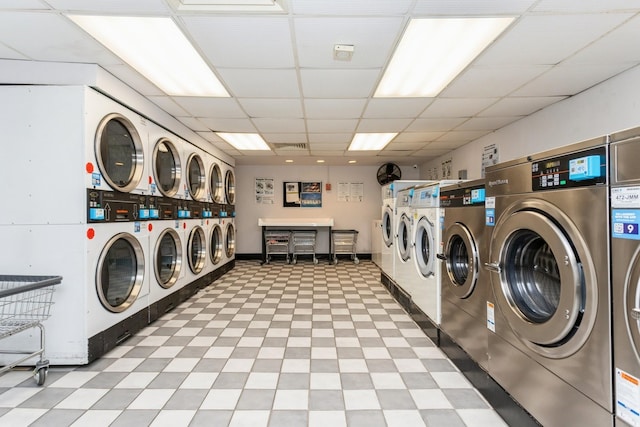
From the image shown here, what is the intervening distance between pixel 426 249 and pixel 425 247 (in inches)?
1.0

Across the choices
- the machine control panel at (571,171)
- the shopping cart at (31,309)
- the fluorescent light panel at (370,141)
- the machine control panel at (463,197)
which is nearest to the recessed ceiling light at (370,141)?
the fluorescent light panel at (370,141)

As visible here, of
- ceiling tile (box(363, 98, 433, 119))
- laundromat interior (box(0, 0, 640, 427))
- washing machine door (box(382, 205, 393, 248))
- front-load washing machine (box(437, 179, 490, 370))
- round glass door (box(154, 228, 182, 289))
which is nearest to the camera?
laundromat interior (box(0, 0, 640, 427))

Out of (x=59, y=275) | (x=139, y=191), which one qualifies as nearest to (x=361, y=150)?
(x=139, y=191)

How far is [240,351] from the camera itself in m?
2.79

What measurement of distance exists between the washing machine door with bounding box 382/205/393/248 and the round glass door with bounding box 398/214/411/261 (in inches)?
20.0

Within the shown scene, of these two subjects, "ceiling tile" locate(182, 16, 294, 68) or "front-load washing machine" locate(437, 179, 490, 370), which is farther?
"front-load washing machine" locate(437, 179, 490, 370)

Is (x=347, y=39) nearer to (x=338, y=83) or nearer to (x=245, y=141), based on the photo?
(x=338, y=83)

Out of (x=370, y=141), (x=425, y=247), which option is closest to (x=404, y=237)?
(x=425, y=247)

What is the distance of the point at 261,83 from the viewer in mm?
3037

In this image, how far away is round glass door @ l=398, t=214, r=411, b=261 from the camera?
377cm

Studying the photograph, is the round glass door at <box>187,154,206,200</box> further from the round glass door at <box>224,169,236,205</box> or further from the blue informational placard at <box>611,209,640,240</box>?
the blue informational placard at <box>611,209,640,240</box>

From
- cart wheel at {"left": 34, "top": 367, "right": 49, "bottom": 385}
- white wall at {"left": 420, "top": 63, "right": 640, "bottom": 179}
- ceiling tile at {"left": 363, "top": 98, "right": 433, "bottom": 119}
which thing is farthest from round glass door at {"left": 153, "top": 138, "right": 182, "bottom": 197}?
white wall at {"left": 420, "top": 63, "right": 640, "bottom": 179}

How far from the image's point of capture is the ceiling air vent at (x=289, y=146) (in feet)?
18.9

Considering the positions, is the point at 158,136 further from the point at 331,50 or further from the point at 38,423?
the point at 38,423
